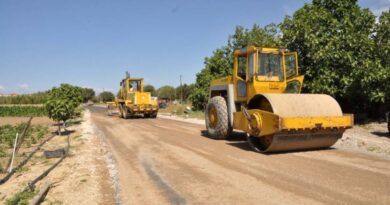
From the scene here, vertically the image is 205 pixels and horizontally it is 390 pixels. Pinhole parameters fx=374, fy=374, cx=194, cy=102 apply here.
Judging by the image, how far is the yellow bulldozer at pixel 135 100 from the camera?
2920 centimetres

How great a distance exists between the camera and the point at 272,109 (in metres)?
9.51

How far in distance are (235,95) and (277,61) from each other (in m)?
1.73

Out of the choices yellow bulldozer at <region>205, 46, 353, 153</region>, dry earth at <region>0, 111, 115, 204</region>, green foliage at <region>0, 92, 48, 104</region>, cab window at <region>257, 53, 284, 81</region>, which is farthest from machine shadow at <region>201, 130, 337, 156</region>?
green foliage at <region>0, 92, 48, 104</region>

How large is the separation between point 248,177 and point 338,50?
39.9 feet

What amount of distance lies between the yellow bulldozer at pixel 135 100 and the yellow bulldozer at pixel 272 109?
1633 cm

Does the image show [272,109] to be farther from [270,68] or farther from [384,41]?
[384,41]

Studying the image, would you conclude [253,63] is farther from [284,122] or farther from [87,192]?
[87,192]

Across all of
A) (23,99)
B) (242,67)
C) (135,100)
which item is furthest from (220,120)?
(23,99)

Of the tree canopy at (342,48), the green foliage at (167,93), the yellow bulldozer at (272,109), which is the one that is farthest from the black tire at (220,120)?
the green foliage at (167,93)

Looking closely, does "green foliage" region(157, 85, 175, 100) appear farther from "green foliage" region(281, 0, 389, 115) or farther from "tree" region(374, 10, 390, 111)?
"tree" region(374, 10, 390, 111)

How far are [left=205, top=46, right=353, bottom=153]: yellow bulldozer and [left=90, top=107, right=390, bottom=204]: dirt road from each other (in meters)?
0.41

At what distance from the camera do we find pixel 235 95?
12227 millimetres

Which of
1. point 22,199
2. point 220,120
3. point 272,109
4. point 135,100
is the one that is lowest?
point 22,199

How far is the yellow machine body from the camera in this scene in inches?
1149
